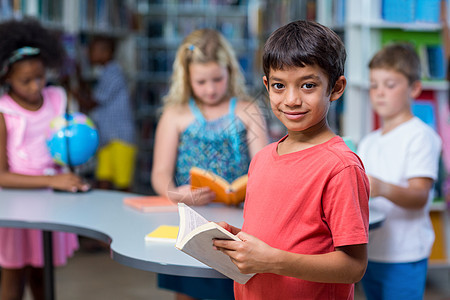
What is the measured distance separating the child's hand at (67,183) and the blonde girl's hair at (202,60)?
471 mm

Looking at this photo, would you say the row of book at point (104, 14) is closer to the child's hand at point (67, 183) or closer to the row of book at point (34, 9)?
the row of book at point (34, 9)

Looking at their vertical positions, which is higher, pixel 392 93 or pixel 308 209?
pixel 392 93

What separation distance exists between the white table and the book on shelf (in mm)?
14

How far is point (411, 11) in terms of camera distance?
3.11 meters

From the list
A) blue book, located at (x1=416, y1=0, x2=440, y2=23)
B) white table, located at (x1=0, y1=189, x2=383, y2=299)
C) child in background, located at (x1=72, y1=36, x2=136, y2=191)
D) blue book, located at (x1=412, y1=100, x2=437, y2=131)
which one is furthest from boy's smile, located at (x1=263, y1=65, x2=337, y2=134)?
child in background, located at (x1=72, y1=36, x2=136, y2=191)

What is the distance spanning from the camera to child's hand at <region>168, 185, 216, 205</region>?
4.84 feet

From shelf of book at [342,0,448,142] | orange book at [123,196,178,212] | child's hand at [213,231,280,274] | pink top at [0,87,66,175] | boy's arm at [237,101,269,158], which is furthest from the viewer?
shelf of book at [342,0,448,142]

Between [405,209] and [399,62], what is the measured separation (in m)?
0.51

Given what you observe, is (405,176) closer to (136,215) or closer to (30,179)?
(136,215)

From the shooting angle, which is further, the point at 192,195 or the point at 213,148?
the point at 213,148

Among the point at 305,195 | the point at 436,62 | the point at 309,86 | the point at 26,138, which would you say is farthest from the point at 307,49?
the point at 436,62

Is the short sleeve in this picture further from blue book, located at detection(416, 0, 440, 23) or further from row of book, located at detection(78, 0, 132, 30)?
row of book, located at detection(78, 0, 132, 30)

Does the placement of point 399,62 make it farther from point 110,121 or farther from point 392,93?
point 110,121

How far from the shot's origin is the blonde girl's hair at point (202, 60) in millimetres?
1928
